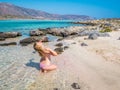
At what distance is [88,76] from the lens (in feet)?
36.2

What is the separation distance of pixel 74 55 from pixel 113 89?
7637 millimetres

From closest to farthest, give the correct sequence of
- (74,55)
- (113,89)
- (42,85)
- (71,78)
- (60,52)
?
1. (113,89)
2. (42,85)
3. (71,78)
4. (74,55)
5. (60,52)

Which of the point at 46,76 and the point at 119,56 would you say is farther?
the point at 119,56

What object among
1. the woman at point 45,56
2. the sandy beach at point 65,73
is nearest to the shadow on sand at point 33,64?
the sandy beach at point 65,73

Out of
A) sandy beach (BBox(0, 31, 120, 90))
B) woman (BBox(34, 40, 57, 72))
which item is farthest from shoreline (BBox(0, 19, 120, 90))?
woman (BBox(34, 40, 57, 72))

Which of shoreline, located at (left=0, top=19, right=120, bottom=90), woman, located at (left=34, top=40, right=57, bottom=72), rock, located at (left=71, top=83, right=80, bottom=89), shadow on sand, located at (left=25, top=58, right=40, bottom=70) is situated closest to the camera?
rock, located at (left=71, top=83, right=80, bottom=89)

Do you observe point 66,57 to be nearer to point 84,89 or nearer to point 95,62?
point 95,62

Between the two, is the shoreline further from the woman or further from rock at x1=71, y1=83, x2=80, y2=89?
the woman

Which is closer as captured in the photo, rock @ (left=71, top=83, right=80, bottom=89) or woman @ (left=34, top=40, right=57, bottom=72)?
rock @ (left=71, top=83, right=80, bottom=89)

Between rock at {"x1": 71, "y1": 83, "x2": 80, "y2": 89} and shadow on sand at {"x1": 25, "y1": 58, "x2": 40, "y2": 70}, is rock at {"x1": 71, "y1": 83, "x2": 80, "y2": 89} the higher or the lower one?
the higher one

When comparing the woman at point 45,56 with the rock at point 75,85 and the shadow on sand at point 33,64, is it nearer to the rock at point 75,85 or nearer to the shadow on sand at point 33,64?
the shadow on sand at point 33,64

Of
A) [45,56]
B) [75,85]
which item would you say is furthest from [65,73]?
[75,85]

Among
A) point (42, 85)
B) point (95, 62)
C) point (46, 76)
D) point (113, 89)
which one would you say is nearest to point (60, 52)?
point (95, 62)

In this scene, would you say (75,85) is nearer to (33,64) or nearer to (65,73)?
(65,73)
